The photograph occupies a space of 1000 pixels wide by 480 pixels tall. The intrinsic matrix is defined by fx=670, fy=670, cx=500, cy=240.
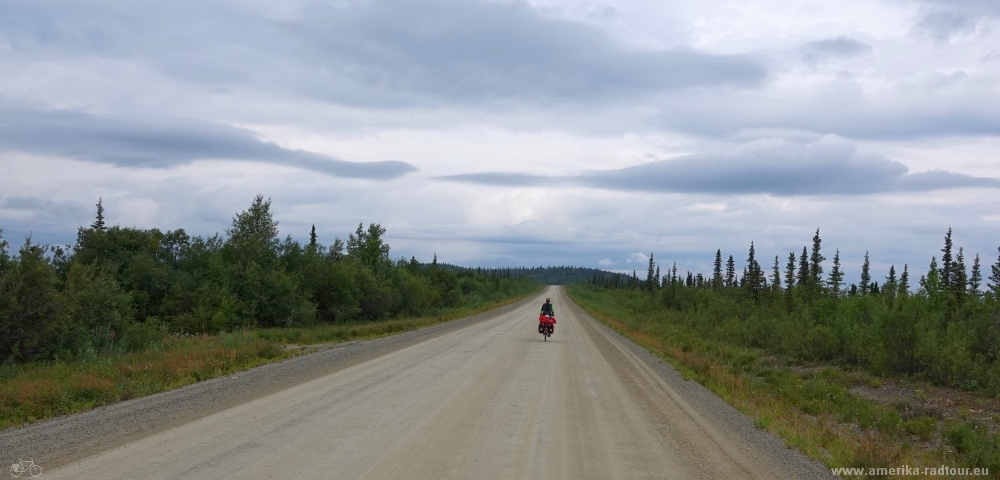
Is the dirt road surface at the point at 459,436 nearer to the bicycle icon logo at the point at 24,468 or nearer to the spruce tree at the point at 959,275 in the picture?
the bicycle icon logo at the point at 24,468

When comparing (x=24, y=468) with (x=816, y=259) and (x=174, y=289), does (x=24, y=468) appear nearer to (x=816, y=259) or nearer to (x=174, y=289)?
(x=174, y=289)

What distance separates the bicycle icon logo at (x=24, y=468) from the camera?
21.3 feet

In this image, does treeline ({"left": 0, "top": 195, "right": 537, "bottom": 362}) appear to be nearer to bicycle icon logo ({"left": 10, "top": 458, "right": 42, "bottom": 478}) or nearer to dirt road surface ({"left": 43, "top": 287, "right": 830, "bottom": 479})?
dirt road surface ({"left": 43, "top": 287, "right": 830, "bottom": 479})

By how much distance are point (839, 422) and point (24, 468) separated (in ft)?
51.1

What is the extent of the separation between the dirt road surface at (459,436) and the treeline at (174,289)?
23.4 feet

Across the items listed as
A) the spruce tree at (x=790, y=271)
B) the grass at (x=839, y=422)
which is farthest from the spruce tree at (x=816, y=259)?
the grass at (x=839, y=422)

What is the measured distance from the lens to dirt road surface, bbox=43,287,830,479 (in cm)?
705

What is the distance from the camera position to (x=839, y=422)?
15.6 m

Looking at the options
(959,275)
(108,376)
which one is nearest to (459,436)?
(108,376)

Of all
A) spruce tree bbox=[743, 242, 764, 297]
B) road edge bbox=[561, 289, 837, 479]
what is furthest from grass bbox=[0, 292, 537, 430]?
spruce tree bbox=[743, 242, 764, 297]

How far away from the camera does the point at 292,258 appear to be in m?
42.4

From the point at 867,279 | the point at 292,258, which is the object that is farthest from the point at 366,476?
the point at 867,279

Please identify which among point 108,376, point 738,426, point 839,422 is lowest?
point 839,422

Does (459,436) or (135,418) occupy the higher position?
(459,436)
